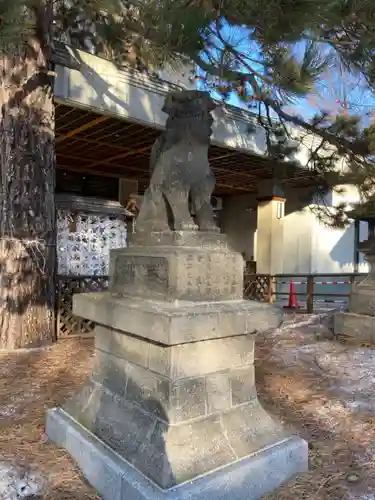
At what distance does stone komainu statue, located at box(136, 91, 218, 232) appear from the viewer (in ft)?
8.68

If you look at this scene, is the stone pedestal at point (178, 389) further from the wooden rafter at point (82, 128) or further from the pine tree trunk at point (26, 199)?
the wooden rafter at point (82, 128)

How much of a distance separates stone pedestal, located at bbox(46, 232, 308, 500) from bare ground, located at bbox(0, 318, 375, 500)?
154 mm

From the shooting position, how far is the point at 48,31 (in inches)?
203

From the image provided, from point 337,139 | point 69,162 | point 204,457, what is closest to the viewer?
point 204,457

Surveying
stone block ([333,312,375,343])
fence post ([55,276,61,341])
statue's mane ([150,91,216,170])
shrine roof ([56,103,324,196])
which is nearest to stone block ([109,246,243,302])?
statue's mane ([150,91,216,170])

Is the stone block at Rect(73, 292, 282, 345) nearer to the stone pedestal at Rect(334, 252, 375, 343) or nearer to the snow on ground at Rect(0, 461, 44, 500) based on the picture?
the snow on ground at Rect(0, 461, 44, 500)

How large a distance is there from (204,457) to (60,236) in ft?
21.9

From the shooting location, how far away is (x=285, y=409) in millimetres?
3309

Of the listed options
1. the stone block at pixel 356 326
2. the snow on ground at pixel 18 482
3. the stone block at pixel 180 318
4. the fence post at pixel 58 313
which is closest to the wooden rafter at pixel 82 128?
the fence post at pixel 58 313

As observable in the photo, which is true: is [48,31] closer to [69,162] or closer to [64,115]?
[64,115]

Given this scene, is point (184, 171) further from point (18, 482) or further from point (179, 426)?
point (18, 482)

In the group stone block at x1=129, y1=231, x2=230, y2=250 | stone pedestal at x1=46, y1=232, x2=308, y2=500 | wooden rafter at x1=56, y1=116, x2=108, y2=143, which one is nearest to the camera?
stone pedestal at x1=46, y1=232, x2=308, y2=500

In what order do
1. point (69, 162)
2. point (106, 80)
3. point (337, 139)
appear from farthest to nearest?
1. point (69, 162)
2. point (106, 80)
3. point (337, 139)

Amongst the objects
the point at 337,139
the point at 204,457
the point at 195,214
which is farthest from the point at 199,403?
the point at 337,139
